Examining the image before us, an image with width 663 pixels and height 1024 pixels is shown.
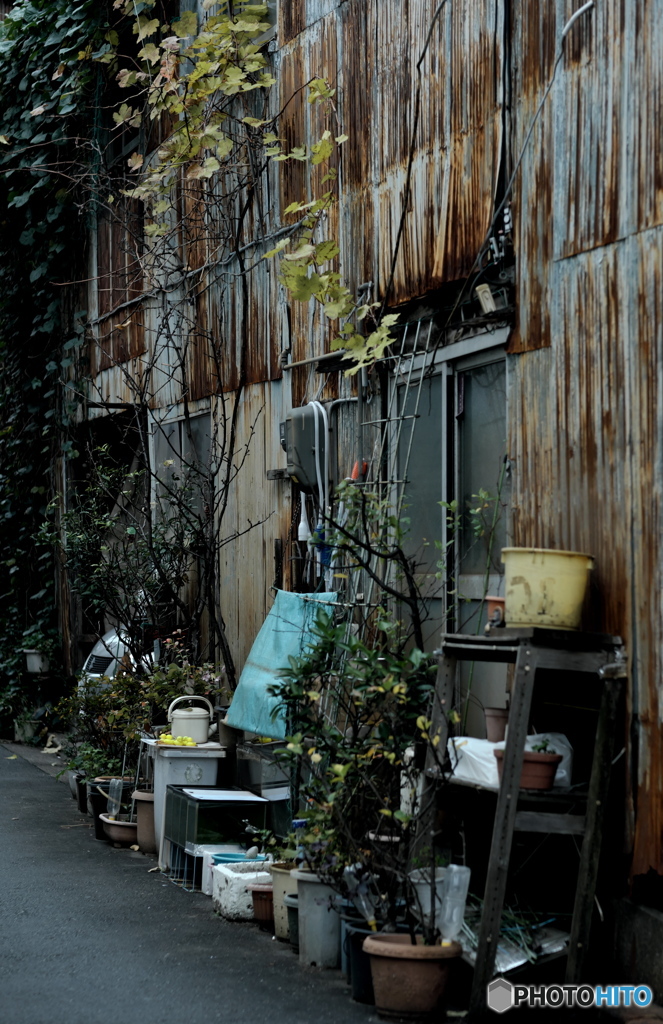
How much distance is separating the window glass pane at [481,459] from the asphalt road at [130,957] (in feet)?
7.87

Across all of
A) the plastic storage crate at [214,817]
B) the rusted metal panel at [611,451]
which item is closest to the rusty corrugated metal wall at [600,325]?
the rusted metal panel at [611,451]

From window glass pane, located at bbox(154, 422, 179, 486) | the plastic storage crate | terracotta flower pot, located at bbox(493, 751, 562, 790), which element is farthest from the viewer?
window glass pane, located at bbox(154, 422, 179, 486)

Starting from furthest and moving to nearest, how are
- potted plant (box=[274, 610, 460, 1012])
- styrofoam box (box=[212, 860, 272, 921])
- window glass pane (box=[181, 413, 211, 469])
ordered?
window glass pane (box=[181, 413, 211, 469]) → styrofoam box (box=[212, 860, 272, 921]) → potted plant (box=[274, 610, 460, 1012])

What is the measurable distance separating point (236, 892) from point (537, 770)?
8.47ft

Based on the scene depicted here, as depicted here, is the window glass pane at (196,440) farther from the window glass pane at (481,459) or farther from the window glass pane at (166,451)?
the window glass pane at (481,459)

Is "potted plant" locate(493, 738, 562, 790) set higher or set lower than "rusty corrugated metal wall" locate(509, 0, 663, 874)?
lower

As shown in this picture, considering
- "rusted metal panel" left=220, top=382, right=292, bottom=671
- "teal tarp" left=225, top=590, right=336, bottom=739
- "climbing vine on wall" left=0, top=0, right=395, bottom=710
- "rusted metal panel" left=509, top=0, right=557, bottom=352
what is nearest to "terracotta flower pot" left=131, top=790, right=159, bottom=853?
"teal tarp" left=225, top=590, right=336, bottom=739

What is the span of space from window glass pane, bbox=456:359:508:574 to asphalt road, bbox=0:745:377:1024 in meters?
2.40

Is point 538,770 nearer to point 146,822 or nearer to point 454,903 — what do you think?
point 454,903

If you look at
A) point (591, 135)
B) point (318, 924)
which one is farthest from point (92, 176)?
point (318, 924)

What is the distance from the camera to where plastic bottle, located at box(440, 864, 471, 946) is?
554 cm

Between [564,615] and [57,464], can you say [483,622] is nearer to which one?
[564,615]

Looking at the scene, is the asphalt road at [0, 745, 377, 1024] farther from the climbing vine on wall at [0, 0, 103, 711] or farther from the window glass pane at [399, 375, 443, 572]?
the climbing vine on wall at [0, 0, 103, 711]

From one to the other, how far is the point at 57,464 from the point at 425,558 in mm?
9367
